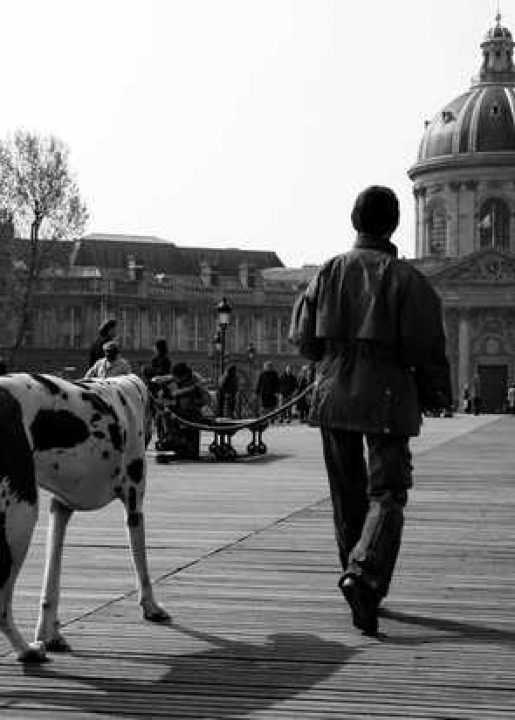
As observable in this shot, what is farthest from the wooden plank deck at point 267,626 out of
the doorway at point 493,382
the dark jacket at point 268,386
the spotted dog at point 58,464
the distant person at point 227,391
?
the doorway at point 493,382

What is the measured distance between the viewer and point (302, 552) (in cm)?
1056

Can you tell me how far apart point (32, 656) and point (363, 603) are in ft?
5.49

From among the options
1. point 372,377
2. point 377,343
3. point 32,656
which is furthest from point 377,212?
point 32,656

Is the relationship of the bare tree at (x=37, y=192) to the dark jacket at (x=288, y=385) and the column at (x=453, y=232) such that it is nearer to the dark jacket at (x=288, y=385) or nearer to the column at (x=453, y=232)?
the dark jacket at (x=288, y=385)

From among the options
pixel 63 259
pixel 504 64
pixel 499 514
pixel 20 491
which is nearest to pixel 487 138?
pixel 504 64

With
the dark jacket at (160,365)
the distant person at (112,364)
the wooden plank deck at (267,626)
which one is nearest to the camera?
the wooden plank deck at (267,626)

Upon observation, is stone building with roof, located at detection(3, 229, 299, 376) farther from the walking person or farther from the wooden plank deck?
the walking person

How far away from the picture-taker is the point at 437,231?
375 ft

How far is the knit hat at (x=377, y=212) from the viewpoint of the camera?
7879mm

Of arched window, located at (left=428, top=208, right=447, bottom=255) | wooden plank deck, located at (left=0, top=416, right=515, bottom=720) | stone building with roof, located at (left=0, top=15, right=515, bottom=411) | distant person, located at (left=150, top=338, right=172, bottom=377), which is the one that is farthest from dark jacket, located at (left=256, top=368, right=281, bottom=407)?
arched window, located at (left=428, top=208, right=447, bottom=255)

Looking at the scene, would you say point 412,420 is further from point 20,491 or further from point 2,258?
point 2,258

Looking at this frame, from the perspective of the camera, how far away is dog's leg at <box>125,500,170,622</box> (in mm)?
7367

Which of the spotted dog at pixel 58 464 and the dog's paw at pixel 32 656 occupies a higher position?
the spotted dog at pixel 58 464

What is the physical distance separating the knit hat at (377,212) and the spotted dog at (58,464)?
1.44 m
